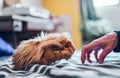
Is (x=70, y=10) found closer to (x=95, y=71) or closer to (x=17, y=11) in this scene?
(x=17, y=11)

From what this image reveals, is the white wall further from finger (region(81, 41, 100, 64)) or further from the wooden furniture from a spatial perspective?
finger (region(81, 41, 100, 64))

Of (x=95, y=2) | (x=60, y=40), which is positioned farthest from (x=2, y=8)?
(x=60, y=40)

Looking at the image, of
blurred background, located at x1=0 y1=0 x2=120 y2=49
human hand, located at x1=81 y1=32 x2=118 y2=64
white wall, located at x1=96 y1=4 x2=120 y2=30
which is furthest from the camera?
white wall, located at x1=96 y1=4 x2=120 y2=30

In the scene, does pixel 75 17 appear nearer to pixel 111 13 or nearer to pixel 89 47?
pixel 111 13

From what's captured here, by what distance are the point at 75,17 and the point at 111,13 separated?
19.2 inches

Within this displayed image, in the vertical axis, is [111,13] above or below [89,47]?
above

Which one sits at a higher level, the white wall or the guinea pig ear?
the white wall

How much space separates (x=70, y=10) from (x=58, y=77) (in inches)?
104

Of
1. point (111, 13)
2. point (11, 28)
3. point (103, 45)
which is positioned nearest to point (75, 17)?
point (111, 13)

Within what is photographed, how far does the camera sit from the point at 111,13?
307cm

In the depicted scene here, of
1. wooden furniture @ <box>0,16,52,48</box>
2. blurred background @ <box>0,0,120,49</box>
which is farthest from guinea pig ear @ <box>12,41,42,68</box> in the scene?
blurred background @ <box>0,0,120,49</box>

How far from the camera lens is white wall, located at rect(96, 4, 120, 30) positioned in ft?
9.92

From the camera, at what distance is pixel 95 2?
3107 millimetres

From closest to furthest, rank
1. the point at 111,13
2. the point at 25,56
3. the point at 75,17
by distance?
the point at 25,56
the point at 111,13
the point at 75,17
